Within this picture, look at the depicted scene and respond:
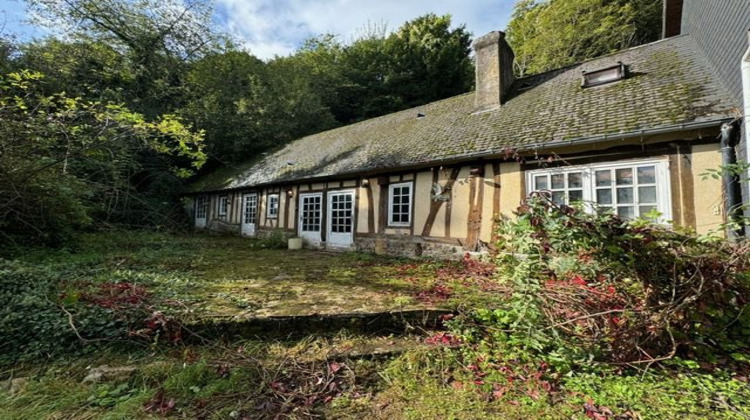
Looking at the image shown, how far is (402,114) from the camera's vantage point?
38.1ft

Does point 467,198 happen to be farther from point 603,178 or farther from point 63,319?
point 63,319

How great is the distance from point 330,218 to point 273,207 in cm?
331

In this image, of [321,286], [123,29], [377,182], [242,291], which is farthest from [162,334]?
[123,29]

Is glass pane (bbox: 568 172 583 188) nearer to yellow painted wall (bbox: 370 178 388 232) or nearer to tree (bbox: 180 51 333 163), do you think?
yellow painted wall (bbox: 370 178 388 232)

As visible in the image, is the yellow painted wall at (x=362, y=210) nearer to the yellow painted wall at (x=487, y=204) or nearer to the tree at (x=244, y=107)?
the yellow painted wall at (x=487, y=204)

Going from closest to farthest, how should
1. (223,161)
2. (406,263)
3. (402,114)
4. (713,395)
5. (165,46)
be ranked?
1. (713,395)
2. (406,263)
3. (402,114)
4. (165,46)
5. (223,161)

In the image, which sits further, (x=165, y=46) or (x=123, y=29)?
(x=165, y=46)

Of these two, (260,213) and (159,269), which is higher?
(260,213)

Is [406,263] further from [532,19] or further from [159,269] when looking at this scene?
[532,19]

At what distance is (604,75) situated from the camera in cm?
688

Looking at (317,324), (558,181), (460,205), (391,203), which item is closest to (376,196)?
(391,203)

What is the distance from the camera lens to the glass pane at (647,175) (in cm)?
493

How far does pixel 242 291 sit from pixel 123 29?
16543mm

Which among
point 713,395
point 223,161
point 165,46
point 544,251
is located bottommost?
point 713,395
